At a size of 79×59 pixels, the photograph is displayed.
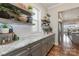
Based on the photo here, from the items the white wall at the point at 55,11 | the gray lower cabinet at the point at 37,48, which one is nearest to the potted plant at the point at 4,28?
the gray lower cabinet at the point at 37,48

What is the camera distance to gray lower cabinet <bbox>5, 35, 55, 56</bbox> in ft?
4.77

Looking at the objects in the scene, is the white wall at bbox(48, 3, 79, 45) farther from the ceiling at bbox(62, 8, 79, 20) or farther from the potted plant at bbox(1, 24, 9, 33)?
the potted plant at bbox(1, 24, 9, 33)

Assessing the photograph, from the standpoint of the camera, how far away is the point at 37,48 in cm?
187

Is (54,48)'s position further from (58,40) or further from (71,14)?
(71,14)

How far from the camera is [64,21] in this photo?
5.94 ft

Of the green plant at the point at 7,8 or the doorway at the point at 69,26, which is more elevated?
the green plant at the point at 7,8

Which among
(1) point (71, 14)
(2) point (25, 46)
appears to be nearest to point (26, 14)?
(2) point (25, 46)

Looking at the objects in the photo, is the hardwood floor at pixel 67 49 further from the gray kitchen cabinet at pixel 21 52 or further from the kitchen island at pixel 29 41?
the gray kitchen cabinet at pixel 21 52

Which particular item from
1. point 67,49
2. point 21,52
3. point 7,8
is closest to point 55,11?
point 67,49

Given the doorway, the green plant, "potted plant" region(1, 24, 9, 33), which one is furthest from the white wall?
"potted plant" region(1, 24, 9, 33)

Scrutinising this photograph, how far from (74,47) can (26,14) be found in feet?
3.26

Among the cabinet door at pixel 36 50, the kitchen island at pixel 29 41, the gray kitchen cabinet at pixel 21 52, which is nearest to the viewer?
the gray kitchen cabinet at pixel 21 52

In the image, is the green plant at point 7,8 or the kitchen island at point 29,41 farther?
the green plant at point 7,8

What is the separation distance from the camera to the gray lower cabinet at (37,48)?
1.45 meters
